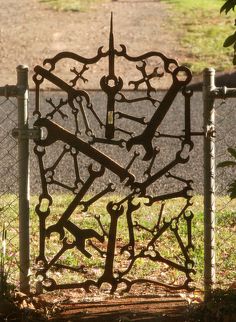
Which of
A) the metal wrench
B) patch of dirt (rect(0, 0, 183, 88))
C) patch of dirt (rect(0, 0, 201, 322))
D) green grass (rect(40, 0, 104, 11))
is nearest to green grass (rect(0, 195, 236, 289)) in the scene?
the metal wrench

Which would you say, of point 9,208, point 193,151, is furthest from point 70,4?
point 9,208

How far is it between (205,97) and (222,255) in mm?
1786

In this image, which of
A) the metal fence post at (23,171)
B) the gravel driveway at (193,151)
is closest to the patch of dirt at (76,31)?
the gravel driveway at (193,151)

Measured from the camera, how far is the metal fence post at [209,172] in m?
5.49

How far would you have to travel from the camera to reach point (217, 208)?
8.18 m

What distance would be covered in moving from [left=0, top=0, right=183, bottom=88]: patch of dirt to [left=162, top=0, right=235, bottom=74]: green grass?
0.89 ft

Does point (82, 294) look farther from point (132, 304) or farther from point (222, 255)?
point (222, 255)

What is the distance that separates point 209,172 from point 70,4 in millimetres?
19608

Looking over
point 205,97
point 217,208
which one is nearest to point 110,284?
point 205,97

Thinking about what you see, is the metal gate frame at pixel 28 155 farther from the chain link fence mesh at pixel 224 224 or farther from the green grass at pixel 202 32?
the green grass at pixel 202 32

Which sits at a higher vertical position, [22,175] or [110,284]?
[22,175]

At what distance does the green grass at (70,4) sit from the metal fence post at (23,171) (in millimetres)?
19021

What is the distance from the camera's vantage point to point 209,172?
219 inches

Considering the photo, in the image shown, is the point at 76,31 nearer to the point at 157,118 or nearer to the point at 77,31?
the point at 77,31
